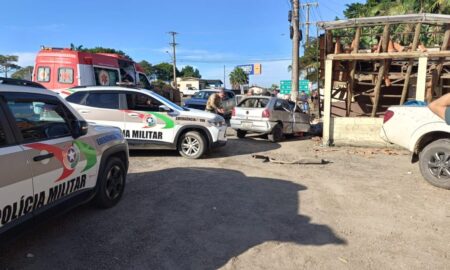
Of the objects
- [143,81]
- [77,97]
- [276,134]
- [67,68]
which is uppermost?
[67,68]

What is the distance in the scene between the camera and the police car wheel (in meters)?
9.08

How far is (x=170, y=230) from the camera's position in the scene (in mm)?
4555

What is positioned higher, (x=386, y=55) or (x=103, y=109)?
(x=386, y=55)

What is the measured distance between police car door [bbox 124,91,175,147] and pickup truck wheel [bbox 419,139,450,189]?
5.26 m

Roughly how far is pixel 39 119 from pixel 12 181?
86cm

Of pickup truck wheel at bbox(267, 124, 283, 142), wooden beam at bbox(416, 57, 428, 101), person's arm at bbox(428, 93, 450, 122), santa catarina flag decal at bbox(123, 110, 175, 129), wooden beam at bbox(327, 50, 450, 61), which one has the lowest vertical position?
pickup truck wheel at bbox(267, 124, 283, 142)

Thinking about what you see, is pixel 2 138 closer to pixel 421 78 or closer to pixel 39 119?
pixel 39 119

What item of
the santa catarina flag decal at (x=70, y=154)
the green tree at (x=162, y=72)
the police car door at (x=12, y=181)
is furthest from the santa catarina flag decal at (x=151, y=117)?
the green tree at (x=162, y=72)

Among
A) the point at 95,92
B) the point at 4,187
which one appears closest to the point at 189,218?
the point at 4,187

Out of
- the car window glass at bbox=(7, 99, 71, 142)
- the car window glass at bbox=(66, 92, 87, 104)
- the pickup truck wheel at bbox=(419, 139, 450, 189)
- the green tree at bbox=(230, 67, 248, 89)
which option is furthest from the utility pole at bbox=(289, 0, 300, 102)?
the green tree at bbox=(230, 67, 248, 89)

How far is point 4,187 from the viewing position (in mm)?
3107

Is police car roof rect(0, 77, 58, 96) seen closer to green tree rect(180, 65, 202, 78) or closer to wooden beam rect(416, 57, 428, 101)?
wooden beam rect(416, 57, 428, 101)

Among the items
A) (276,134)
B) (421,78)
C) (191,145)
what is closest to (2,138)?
(191,145)

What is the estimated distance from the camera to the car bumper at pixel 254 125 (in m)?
12.1
